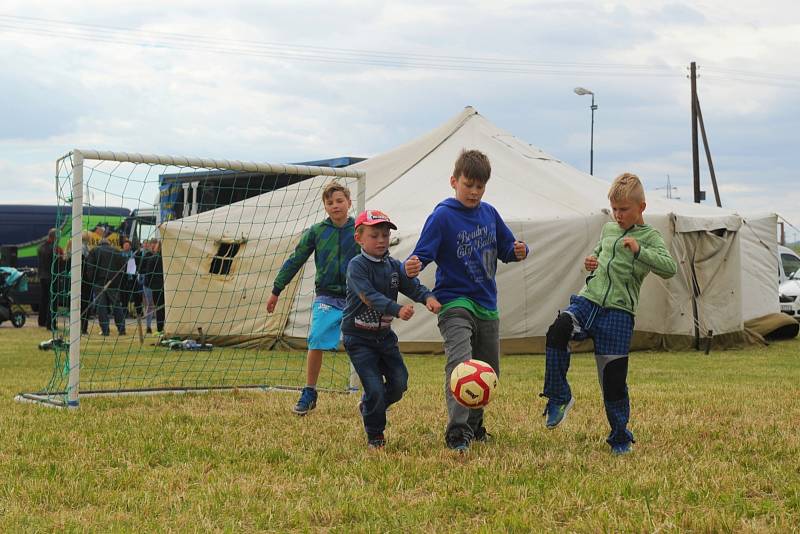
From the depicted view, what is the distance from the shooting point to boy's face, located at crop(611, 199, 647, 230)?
5.93 m

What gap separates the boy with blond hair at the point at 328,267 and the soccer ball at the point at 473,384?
232cm

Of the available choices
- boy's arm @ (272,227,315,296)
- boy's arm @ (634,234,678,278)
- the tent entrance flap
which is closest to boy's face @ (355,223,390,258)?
boy's arm @ (634,234,678,278)

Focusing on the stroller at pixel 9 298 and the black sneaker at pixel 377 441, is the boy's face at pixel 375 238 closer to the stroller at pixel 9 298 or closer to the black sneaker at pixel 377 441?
the black sneaker at pixel 377 441

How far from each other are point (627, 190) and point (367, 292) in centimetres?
162

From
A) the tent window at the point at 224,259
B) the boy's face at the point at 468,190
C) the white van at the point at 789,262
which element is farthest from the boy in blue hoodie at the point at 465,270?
the white van at the point at 789,262

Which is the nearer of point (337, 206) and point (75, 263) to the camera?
point (337, 206)

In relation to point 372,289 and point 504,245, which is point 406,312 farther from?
point 504,245

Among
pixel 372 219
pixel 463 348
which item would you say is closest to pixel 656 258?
pixel 463 348

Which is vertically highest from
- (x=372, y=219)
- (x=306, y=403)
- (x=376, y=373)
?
(x=372, y=219)

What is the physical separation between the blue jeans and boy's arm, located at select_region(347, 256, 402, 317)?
0.33 m

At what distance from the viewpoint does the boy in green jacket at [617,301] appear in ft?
19.3

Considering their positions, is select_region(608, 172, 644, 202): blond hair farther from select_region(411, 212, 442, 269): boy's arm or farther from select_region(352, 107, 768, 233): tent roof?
select_region(352, 107, 768, 233): tent roof

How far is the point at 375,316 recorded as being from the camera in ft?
20.9

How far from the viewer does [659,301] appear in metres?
16.3
